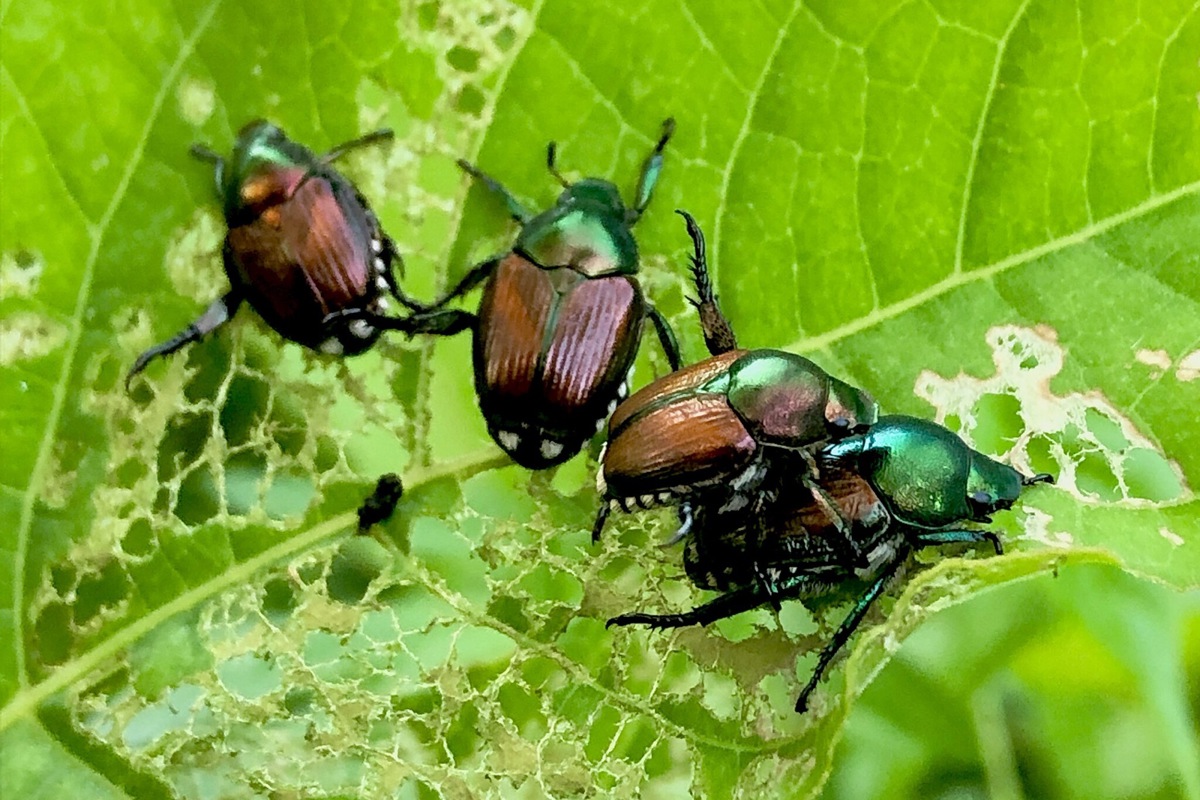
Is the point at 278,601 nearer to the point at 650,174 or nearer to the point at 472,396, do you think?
the point at 472,396

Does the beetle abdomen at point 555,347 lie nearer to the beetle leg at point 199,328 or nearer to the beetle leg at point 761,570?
the beetle leg at point 761,570

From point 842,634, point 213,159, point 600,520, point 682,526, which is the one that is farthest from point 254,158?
point 842,634

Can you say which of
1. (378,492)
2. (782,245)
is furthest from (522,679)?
(782,245)

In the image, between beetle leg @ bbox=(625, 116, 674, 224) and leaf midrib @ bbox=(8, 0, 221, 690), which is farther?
beetle leg @ bbox=(625, 116, 674, 224)

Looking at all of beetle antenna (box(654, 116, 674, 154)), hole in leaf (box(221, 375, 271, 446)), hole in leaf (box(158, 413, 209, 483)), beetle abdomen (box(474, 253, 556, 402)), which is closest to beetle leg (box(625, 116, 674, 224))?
beetle antenna (box(654, 116, 674, 154))

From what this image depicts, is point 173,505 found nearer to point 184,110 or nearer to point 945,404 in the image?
point 184,110

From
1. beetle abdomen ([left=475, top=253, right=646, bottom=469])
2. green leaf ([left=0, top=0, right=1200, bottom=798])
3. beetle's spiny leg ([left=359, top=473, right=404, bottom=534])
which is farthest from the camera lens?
beetle abdomen ([left=475, top=253, right=646, bottom=469])

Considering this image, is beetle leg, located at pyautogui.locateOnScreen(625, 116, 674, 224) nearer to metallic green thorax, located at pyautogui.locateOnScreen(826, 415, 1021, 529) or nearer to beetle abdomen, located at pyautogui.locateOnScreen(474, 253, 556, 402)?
beetle abdomen, located at pyautogui.locateOnScreen(474, 253, 556, 402)
